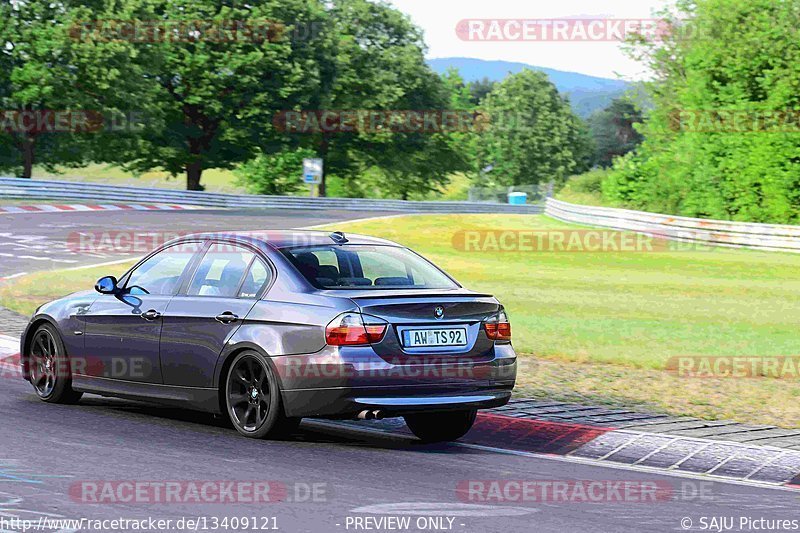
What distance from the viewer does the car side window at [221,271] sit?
938cm

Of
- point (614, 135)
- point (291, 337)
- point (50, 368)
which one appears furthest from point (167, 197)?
point (614, 135)

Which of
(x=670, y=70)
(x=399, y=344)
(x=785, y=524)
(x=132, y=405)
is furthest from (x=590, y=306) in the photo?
(x=670, y=70)

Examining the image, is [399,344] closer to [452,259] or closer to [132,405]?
[132,405]

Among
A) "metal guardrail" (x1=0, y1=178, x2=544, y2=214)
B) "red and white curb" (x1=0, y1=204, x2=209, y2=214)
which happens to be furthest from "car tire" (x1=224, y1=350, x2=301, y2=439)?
"metal guardrail" (x1=0, y1=178, x2=544, y2=214)

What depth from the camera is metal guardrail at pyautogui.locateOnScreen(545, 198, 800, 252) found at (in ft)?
123

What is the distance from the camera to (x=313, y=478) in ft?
25.0

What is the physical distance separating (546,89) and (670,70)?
7529 cm

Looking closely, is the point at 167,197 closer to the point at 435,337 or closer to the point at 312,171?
the point at 312,171

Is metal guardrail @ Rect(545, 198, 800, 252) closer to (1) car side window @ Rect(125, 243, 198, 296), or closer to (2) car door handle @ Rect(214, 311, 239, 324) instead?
(1) car side window @ Rect(125, 243, 198, 296)

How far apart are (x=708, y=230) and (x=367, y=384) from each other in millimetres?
32852

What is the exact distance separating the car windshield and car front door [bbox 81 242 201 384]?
1068mm

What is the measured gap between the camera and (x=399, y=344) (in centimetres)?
852

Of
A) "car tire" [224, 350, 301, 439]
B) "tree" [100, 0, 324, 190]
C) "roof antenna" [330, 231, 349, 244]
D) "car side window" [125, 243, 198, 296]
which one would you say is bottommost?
"car tire" [224, 350, 301, 439]

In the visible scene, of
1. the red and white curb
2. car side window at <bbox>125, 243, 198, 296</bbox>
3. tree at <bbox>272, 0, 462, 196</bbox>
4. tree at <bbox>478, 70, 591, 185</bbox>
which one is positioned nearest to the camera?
car side window at <bbox>125, 243, 198, 296</bbox>
